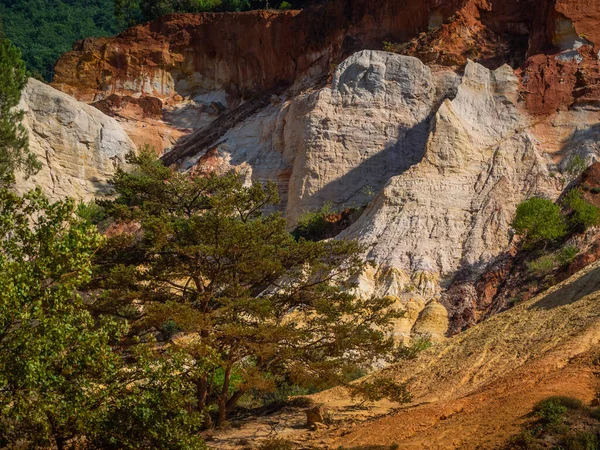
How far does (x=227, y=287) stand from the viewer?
70.2ft

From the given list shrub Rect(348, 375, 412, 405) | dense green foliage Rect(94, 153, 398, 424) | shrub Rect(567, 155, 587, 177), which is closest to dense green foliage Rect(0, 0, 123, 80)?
shrub Rect(567, 155, 587, 177)

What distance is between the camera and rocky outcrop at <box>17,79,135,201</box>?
151ft

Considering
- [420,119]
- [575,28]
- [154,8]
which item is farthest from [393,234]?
[154,8]

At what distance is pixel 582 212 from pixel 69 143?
89.3 feet

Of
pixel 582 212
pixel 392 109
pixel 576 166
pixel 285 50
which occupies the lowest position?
pixel 582 212

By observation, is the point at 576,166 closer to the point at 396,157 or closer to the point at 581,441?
the point at 396,157

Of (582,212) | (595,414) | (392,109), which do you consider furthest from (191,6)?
(595,414)

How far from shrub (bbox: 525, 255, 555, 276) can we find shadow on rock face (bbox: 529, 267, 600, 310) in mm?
4794

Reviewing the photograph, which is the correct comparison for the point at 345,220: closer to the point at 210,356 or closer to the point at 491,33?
the point at 491,33

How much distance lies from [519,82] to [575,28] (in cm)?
424

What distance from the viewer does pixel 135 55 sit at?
5912 cm

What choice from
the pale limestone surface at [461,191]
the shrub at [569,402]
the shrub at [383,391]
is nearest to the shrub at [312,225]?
the pale limestone surface at [461,191]

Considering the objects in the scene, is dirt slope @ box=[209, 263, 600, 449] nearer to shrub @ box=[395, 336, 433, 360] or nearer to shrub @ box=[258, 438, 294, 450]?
shrub @ box=[395, 336, 433, 360]

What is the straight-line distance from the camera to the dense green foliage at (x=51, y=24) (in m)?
81.0
